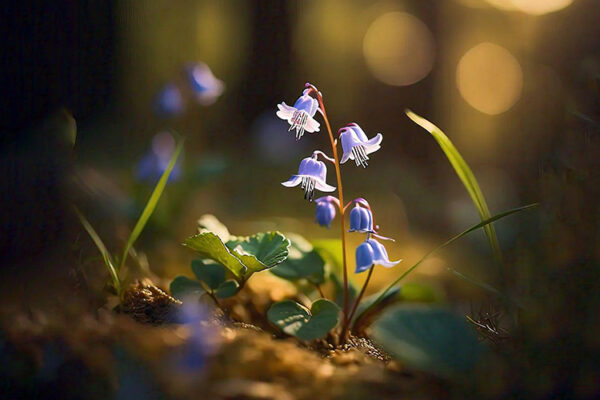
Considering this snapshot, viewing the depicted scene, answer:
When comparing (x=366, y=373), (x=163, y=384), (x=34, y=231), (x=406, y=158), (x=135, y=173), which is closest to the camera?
(x=163, y=384)

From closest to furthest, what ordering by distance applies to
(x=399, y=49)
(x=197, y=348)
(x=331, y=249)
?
(x=197, y=348) → (x=331, y=249) → (x=399, y=49)

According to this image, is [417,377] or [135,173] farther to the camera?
[135,173]

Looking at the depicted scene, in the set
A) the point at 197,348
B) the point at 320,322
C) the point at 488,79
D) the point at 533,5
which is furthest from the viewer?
the point at 488,79

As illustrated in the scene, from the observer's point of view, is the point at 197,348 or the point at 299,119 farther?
the point at 299,119

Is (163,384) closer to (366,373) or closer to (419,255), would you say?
(366,373)

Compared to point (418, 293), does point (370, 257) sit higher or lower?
higher

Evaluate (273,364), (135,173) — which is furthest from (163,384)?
(135,173)

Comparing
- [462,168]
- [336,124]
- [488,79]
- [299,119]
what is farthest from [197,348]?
[488,79]

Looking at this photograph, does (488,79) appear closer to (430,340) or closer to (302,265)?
(302,265)

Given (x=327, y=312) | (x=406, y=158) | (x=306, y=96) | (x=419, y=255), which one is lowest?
(x=406, y=158)
